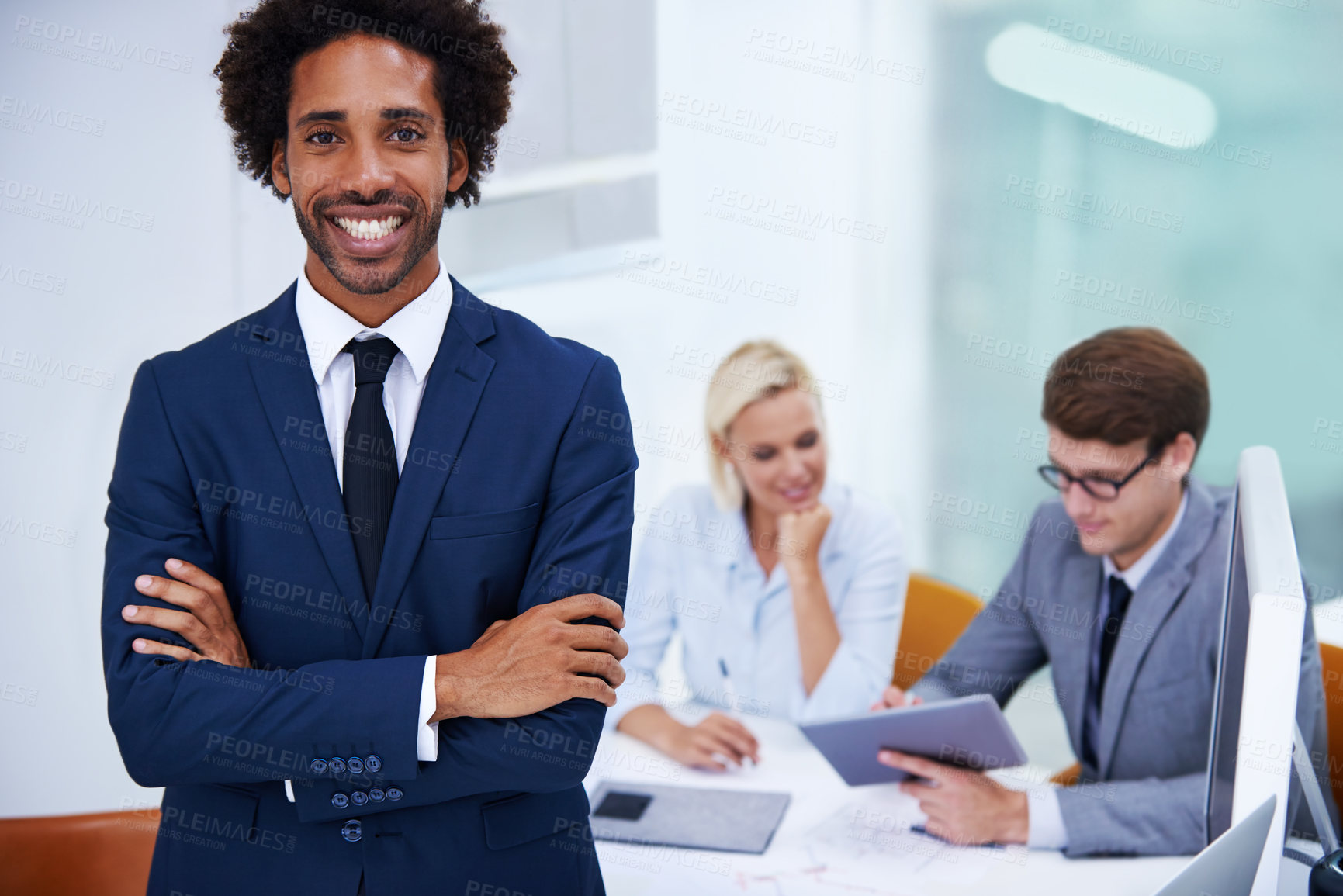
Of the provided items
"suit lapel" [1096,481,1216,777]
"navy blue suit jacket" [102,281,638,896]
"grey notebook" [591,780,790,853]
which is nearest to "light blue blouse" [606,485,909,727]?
"suit lapel" [1096,481,1216,777]

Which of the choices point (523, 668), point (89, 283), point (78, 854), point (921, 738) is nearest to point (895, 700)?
point (921, 738)

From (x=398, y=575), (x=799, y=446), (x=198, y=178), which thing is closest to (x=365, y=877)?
(x=398, y=575)

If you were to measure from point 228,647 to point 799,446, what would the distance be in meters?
2.08

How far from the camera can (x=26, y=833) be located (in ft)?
6.44

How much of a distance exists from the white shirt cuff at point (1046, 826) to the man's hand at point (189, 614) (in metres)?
1.48

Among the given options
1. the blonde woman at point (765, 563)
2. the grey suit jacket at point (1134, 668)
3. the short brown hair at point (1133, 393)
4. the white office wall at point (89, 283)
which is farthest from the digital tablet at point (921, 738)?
the white office wall at point (89, 283)

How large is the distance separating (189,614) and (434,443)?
385 mm

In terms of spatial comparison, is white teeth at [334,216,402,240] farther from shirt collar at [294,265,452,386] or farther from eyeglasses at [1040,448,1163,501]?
eyeglasses at [1040,448,1163,501]

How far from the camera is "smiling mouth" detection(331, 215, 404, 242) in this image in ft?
4.70

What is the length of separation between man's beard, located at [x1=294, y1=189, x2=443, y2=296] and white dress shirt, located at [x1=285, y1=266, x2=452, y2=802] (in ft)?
0.15

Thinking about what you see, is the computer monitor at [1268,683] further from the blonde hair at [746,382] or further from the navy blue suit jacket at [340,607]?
the blonde hair at [746,382]

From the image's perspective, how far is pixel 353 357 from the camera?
1486mm

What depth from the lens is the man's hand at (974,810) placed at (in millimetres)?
2049

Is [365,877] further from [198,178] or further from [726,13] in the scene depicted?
[726,13]
